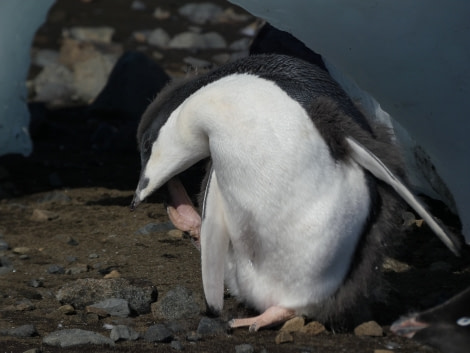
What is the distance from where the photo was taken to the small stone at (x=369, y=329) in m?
3.24

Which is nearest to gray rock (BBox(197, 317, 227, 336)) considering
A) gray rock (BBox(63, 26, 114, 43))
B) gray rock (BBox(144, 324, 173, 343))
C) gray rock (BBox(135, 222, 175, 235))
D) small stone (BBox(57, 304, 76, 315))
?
gray rock (BBox(144, 324, 173, 343))

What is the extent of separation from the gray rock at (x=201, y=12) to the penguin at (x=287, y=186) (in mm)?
5571

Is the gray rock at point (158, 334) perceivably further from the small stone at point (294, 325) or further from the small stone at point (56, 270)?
the small stone at point (56, 270)

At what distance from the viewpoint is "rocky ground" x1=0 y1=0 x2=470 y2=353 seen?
10.6 feet

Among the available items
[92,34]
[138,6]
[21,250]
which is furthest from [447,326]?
[138,6]

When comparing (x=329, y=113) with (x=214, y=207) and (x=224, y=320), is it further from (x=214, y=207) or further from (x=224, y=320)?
(x=224, y=320)

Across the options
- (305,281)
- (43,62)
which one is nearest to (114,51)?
(43,62)

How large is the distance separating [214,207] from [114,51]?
4.96 metres

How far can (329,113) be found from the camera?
3.20m

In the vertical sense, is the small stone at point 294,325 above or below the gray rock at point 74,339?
above

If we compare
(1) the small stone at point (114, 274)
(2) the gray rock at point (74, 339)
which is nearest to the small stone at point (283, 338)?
(2) the gray rock at point (74, 339)

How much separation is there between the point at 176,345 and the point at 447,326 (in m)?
0.77

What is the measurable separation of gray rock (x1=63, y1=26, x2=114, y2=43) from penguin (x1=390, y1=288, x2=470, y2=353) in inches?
230

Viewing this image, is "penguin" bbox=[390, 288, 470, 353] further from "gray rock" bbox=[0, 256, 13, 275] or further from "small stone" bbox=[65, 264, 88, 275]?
"gray rock" bbox=[0, 256, 13, 275]
